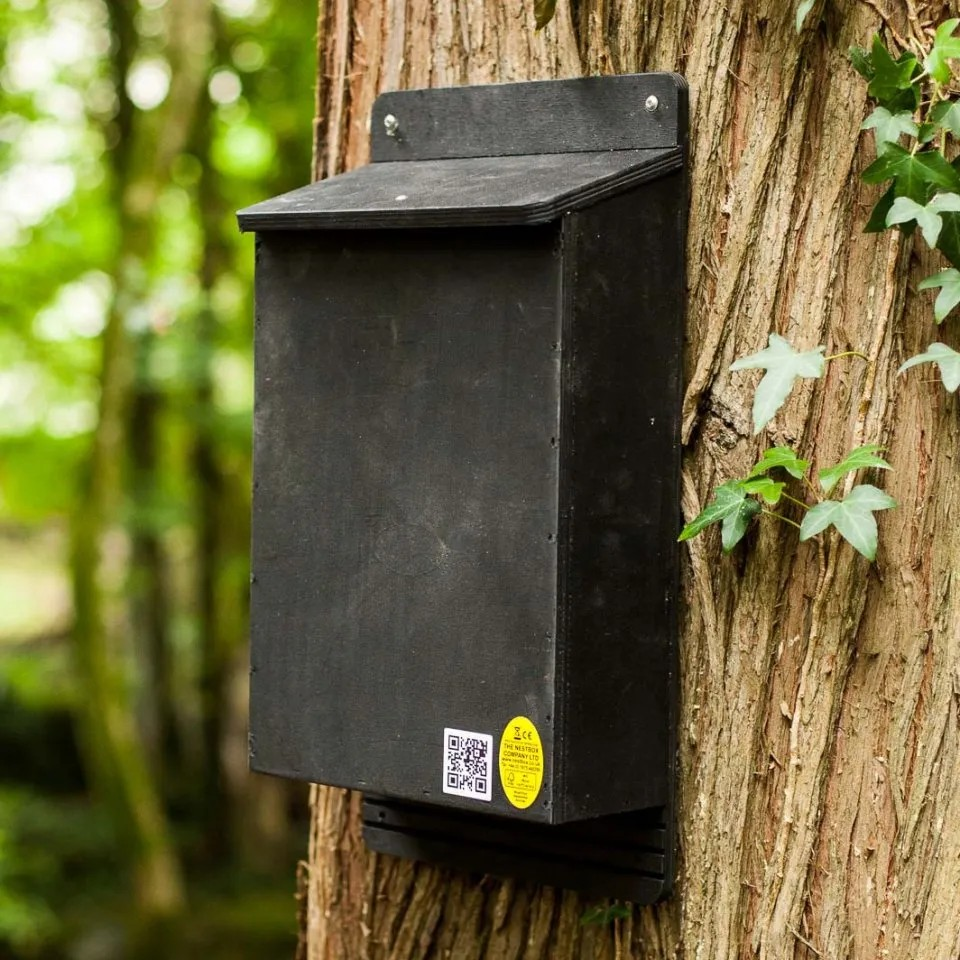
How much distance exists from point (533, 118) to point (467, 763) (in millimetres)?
861

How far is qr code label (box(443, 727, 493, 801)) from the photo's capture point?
1.54 m

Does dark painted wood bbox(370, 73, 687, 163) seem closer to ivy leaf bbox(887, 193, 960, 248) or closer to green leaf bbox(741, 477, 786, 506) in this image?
ivy leaf bbox(887, 193, 960, 248)

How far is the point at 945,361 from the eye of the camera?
1.48m

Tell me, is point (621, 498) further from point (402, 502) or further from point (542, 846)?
point (542, 846)

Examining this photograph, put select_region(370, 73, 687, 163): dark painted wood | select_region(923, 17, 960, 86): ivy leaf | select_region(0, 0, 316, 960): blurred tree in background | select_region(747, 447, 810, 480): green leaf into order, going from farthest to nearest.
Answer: select_region(0, 0, 316, 960): blurred tree in background → select_region(370, 73, 687, 163): dark painted wood → select_region(747, 447, 810, 480): green leaf → select_region(923, 17, 960, 86): ivy leaf

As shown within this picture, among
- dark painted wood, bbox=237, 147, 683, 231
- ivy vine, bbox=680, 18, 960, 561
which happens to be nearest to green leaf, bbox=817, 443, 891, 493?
ivy vine, bbox=680, 18, 960, 561

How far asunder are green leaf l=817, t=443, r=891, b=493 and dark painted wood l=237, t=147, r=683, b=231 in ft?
1.40

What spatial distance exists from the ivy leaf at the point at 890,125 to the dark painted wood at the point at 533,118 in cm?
26

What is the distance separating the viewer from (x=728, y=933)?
5.48 feet

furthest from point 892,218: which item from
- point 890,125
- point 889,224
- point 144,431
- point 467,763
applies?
point 144,431

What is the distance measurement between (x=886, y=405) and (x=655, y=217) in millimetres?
370

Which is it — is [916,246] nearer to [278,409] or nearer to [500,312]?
[500,312]

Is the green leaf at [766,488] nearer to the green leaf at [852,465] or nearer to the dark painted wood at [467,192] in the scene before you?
the green leaf at [852,465]

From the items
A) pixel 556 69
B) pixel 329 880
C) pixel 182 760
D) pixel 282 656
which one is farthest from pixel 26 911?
pixel 556 69
